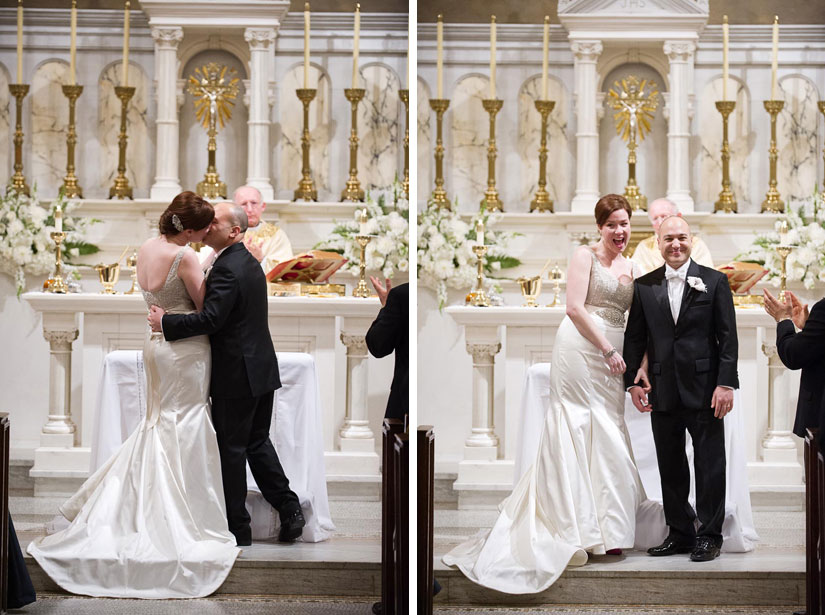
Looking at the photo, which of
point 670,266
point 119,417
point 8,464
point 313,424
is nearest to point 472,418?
point 313,424

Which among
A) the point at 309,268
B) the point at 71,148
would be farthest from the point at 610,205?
the point at 71,148

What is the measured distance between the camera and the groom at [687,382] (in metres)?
4.05

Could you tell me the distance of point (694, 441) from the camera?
4105 millimetres

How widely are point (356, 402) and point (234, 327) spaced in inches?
24.8

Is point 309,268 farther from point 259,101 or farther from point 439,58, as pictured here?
point 439,58

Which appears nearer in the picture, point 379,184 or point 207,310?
point 207,310

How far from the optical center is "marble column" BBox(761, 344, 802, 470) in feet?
14.2

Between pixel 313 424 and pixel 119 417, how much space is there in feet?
2.47

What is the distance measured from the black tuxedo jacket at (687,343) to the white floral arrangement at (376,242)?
1024 mm

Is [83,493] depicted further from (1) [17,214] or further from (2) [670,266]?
(2) [670,266]

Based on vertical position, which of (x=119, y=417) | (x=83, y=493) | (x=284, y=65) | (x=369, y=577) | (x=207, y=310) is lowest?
(x=369, y=577)

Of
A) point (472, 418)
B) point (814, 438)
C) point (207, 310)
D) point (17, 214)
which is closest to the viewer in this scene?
point (814, 438)

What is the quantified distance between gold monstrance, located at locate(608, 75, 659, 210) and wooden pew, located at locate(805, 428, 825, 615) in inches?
55.0

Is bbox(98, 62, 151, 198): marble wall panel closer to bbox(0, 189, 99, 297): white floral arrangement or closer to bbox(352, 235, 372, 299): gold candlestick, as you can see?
bbox(0, 189, 99, 297): white floral arrangement
